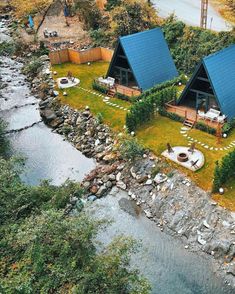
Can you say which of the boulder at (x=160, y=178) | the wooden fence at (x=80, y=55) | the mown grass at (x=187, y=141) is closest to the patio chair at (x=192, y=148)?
the mown grass at (x=187, y=141)

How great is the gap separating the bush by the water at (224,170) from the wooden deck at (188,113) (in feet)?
19.5

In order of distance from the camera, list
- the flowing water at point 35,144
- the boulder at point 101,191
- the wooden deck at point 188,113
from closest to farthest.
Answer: the boulder at point 101,191 < the wooden deck at point 188,113 < the flowing water at point 35,144

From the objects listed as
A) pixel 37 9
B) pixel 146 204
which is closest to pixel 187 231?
pixel 146 204

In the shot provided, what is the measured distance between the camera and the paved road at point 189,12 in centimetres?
4244

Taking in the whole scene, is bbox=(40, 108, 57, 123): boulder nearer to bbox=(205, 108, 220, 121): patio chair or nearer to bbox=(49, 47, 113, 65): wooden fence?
bbox=(49, 47, 113, 65): wooden fence

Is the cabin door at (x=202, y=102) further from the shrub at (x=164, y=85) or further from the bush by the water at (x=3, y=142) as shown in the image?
the bush by the water at (x=3, y=142)

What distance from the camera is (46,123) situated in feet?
122

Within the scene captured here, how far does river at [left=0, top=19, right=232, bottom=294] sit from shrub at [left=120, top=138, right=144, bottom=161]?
2963mm

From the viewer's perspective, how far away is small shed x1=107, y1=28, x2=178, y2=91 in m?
34.8

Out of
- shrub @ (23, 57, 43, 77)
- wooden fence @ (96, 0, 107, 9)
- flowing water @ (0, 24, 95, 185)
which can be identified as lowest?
flowing water @ (0, 24, 95, 185)

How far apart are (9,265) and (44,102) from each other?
79.4 ft

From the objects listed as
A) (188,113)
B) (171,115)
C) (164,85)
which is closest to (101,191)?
(171,115)

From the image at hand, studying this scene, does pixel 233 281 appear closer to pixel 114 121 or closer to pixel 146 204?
pixel 146 204

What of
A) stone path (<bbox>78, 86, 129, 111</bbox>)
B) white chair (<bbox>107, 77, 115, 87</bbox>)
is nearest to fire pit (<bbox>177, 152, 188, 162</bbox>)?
stone path (<bbox>78, 86, 129, 111</bbox>)
